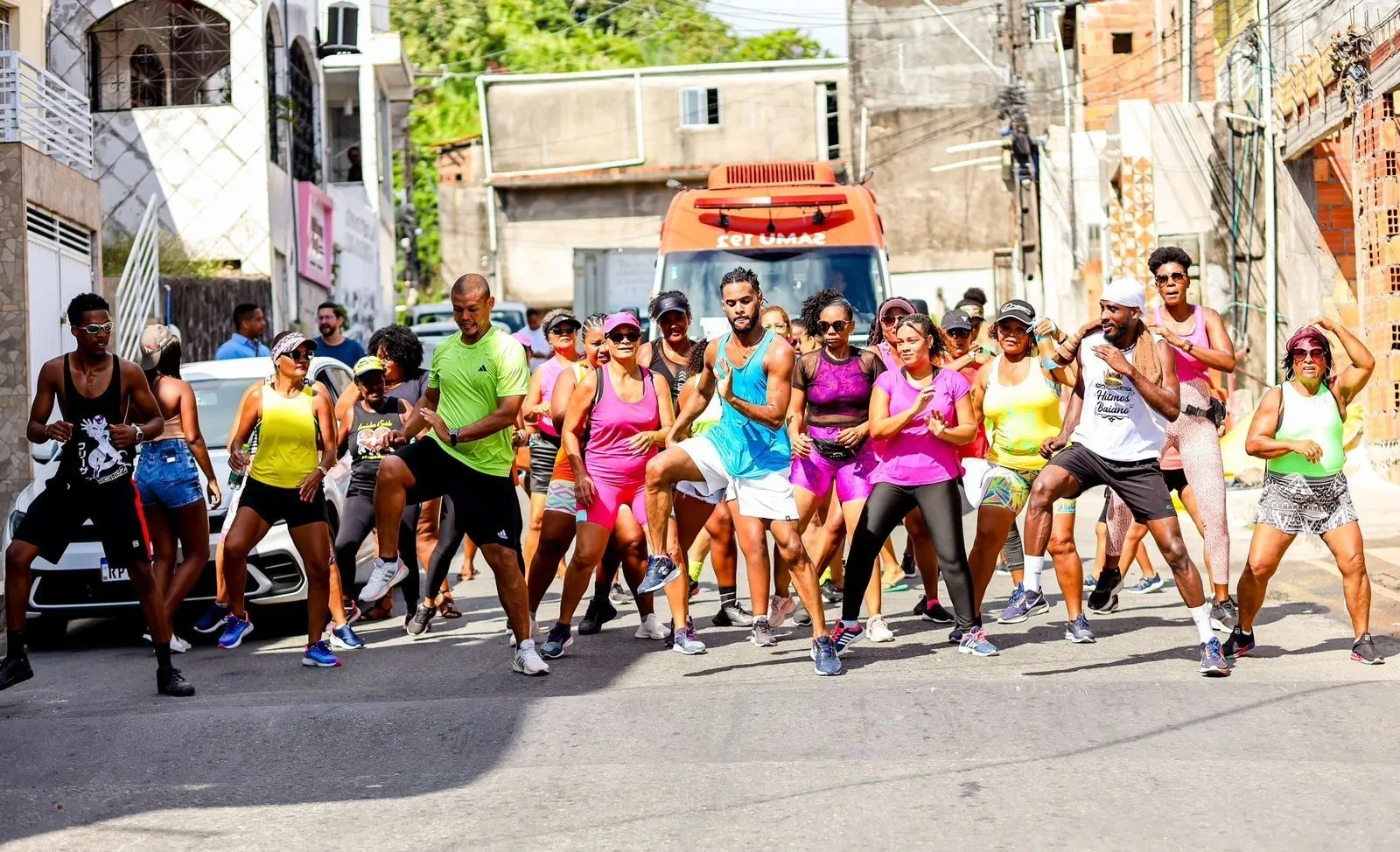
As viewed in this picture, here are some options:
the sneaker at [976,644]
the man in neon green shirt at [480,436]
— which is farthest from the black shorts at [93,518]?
the sneaker at [976,644]

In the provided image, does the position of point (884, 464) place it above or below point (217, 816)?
above

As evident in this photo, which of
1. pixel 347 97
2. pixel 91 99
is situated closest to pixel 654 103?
pixel 347 97

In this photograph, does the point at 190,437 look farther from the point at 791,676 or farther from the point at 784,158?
the point at 784,158

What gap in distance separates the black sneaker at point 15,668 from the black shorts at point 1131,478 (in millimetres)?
5081

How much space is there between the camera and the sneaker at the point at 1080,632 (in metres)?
9.30

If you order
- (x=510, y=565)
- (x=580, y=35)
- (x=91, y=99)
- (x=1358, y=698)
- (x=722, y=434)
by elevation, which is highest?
(x=580, y=35)

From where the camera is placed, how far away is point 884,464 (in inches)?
357

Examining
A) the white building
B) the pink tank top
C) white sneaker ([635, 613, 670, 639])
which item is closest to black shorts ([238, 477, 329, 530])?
the pink tank top

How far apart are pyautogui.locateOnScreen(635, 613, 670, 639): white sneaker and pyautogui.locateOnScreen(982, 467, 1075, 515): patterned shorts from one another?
6.17 ft

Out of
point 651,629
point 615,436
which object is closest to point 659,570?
point 615,436

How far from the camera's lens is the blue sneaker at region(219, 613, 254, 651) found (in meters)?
10.1

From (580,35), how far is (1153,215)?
121 ft

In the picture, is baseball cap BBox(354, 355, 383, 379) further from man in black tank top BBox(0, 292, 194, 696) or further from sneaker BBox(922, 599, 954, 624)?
sneaker BBox(922, 599, 954, 624)

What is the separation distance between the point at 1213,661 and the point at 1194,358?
184 centimetres
